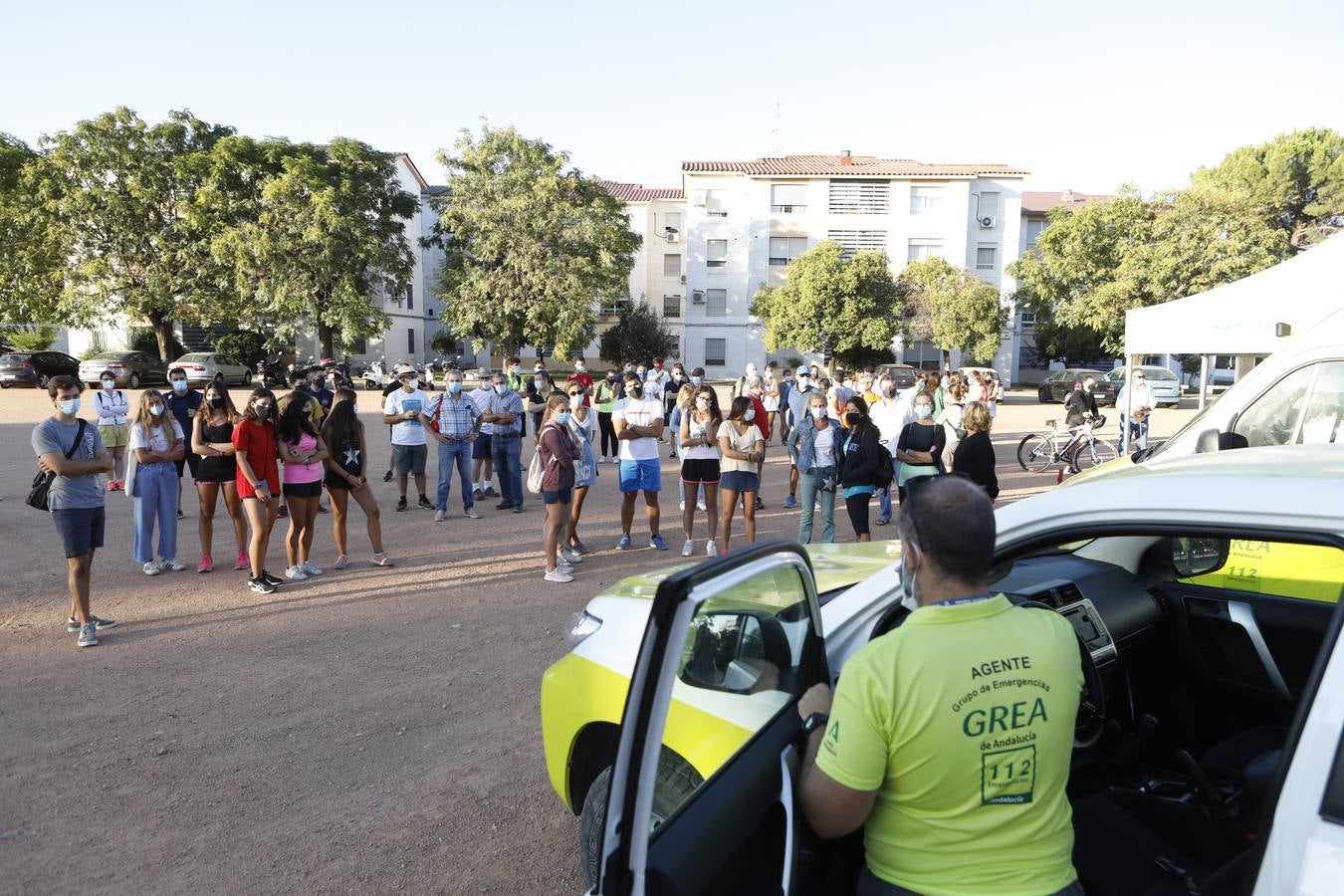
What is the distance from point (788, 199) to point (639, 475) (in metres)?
43.3

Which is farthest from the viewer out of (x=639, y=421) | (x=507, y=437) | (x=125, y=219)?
(x=125, y=219)

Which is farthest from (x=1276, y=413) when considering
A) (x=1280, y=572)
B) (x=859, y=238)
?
(x=859, y=238)

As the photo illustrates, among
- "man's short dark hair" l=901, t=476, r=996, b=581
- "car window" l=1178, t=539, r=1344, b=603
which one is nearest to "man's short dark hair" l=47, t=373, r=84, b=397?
"man's short dark hair" l=901, t=476, r=996, b=581

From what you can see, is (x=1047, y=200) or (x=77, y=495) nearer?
(x=77, y=495)

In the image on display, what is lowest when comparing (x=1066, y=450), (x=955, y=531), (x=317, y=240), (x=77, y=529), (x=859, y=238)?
(x=1066, y=450)

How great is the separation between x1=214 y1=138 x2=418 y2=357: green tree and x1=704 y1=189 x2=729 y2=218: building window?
62.8 ft

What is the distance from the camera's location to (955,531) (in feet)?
6.10

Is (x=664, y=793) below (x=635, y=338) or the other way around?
below

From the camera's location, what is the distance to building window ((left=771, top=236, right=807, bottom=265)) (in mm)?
49312

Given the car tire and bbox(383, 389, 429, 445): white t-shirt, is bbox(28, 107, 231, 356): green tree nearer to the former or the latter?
bbox(383, 389, 429, 445): white t-shirt

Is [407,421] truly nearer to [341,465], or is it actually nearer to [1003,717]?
[341,465]

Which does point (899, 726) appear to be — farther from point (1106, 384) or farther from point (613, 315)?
point (613, 315)

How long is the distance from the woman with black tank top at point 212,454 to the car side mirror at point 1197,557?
290 inches

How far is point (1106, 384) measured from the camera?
102ft
